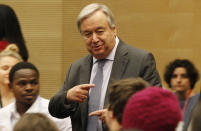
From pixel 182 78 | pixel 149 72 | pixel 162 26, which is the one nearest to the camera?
pixel 149 72

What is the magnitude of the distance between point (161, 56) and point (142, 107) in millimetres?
4623

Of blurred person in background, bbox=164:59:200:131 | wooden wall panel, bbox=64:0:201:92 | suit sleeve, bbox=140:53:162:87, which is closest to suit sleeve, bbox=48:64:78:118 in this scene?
suit sleeve, bbox=140:53:162:87

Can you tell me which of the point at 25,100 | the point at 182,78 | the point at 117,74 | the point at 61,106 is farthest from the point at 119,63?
the point at 182,78

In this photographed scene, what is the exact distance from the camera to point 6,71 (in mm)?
5770

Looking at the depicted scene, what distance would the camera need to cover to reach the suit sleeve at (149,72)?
4.50 meters

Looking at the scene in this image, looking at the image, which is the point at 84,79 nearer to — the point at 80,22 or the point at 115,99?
the point at 80,22

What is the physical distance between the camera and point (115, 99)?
3316 millimetres

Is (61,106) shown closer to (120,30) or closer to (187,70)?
(187,70)

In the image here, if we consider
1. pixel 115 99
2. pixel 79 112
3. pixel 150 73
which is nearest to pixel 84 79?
pixel 79 112

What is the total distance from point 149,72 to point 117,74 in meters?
0.26

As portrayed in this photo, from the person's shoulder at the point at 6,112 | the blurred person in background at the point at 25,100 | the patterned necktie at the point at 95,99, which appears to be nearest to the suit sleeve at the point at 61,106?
the patterned necktie at the point at 95,99

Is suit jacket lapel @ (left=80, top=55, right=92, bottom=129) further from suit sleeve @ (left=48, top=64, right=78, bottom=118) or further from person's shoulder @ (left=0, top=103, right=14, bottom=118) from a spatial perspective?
person's shoulder @ (left=0, top=103, right=14, bottom=118)

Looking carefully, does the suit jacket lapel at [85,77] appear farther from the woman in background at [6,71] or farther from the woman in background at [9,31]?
the woman in background at [9,31]

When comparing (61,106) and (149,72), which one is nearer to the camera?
(149,72)
